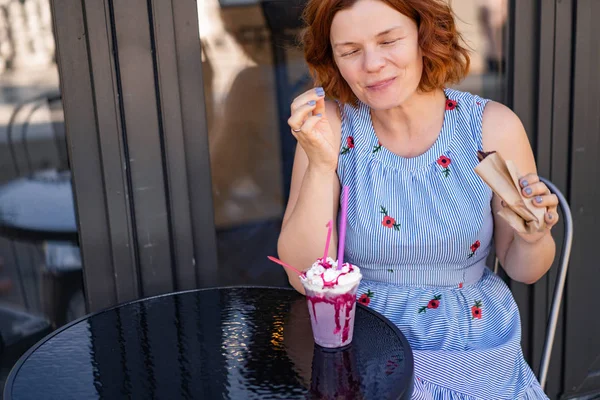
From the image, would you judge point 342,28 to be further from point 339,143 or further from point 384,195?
point 384,195

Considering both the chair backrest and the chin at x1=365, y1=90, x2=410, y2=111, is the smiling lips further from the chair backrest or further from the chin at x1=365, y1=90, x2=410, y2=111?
the chair backrest

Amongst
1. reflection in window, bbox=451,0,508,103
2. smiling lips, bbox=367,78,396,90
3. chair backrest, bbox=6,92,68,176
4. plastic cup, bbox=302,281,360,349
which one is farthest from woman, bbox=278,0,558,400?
chair backrest, bbox=6,92,68,176

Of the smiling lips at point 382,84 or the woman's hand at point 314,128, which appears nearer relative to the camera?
the woman's hand at point 314,128

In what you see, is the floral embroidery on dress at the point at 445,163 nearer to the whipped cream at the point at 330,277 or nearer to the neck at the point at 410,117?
the neck at the point at 410,117

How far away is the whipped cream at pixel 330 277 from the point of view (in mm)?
1151

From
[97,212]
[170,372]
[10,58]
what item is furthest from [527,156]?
[10,58]

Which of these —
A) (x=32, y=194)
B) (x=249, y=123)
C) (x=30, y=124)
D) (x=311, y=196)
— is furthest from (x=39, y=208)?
(x=311, y=196)

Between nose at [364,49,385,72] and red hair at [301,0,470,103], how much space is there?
0.36 ft

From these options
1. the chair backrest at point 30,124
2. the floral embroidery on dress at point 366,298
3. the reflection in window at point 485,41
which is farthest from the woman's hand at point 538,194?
the chair backrest at point 30,124

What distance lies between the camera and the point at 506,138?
62.4 inches

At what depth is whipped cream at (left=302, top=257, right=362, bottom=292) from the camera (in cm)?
115

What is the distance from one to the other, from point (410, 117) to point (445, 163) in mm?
148

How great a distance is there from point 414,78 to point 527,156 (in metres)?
0.34

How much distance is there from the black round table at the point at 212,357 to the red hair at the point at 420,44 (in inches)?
23.0
